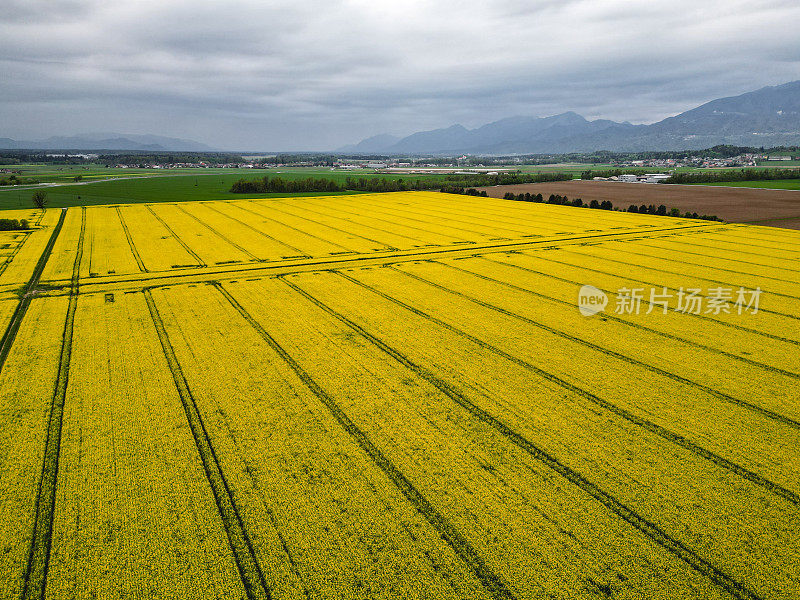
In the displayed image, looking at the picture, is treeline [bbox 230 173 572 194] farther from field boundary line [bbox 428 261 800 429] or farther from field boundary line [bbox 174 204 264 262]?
field boundary line [bbox 428 261 800 429]

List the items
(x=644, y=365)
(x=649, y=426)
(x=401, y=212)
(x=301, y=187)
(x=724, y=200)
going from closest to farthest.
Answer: (x=649, y=426) → (x=644, y=365) → (x=401, y=212) → (x=724, y=200) → (x=301, y=187)

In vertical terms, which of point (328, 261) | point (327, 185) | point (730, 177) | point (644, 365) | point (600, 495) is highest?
point (730, 177)

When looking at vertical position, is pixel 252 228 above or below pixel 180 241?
above

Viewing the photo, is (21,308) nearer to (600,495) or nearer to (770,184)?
(600,495)

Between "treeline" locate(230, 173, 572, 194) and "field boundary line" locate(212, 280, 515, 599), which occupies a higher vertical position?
"treeline" locate(230, 173, 572, 194)

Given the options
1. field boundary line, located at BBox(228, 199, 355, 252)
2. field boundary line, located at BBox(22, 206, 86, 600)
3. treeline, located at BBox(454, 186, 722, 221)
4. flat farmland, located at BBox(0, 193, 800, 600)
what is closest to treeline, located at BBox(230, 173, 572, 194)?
treeline, located at BBox(454, 186, 722, 221)

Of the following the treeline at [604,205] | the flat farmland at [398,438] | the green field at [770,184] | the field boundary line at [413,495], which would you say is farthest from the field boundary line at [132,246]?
the green field at [770,184]

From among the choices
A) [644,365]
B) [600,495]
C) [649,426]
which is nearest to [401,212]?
[644,365]
